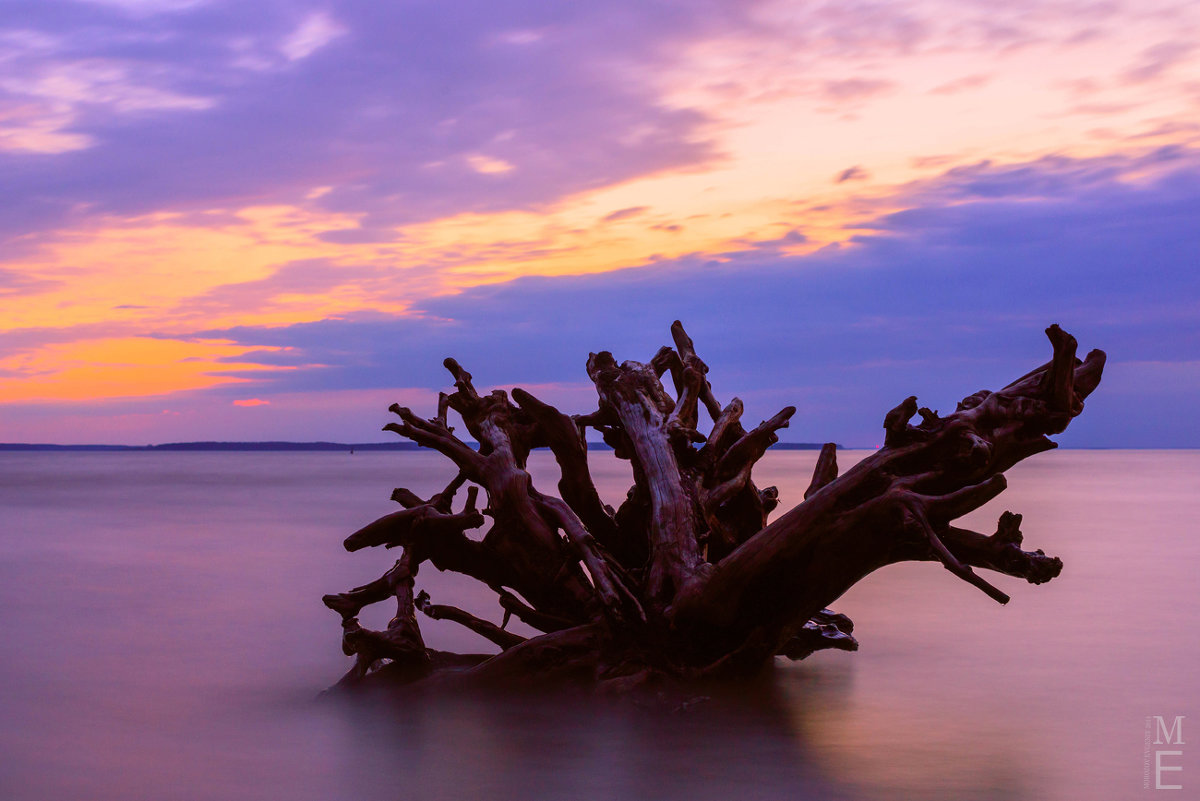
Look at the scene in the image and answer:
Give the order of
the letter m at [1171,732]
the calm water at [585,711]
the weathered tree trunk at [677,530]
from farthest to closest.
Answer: the letter m at [1171,732]
the weathered tree trunk at [677,530]
the calm water at [585,711]

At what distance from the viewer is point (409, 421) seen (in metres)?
8.49

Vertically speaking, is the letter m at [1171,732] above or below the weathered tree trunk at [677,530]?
below

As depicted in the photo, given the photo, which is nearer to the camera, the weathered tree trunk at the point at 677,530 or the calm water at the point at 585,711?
the calm water at the point at 585,711

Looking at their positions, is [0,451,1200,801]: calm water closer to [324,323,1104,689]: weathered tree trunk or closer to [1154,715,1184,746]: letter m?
[1154,715,1184,746]: letter m

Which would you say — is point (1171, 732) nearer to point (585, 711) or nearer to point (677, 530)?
point (677, 530)

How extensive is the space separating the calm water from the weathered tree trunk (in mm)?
494

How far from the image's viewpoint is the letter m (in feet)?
23.5

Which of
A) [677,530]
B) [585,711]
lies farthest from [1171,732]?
[585,711]

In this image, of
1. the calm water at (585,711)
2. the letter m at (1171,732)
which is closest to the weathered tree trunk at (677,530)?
the calm water at (585,711)

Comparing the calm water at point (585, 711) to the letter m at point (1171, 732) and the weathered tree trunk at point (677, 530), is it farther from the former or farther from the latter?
the weathered tree trunk at point (677, 530)

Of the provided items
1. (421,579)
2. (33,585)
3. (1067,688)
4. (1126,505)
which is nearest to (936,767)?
(1067,688)

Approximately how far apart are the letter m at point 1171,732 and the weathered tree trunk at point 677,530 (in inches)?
69.6

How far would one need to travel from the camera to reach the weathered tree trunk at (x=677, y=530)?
6664 mm

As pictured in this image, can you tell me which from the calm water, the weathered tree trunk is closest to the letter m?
the calm water
